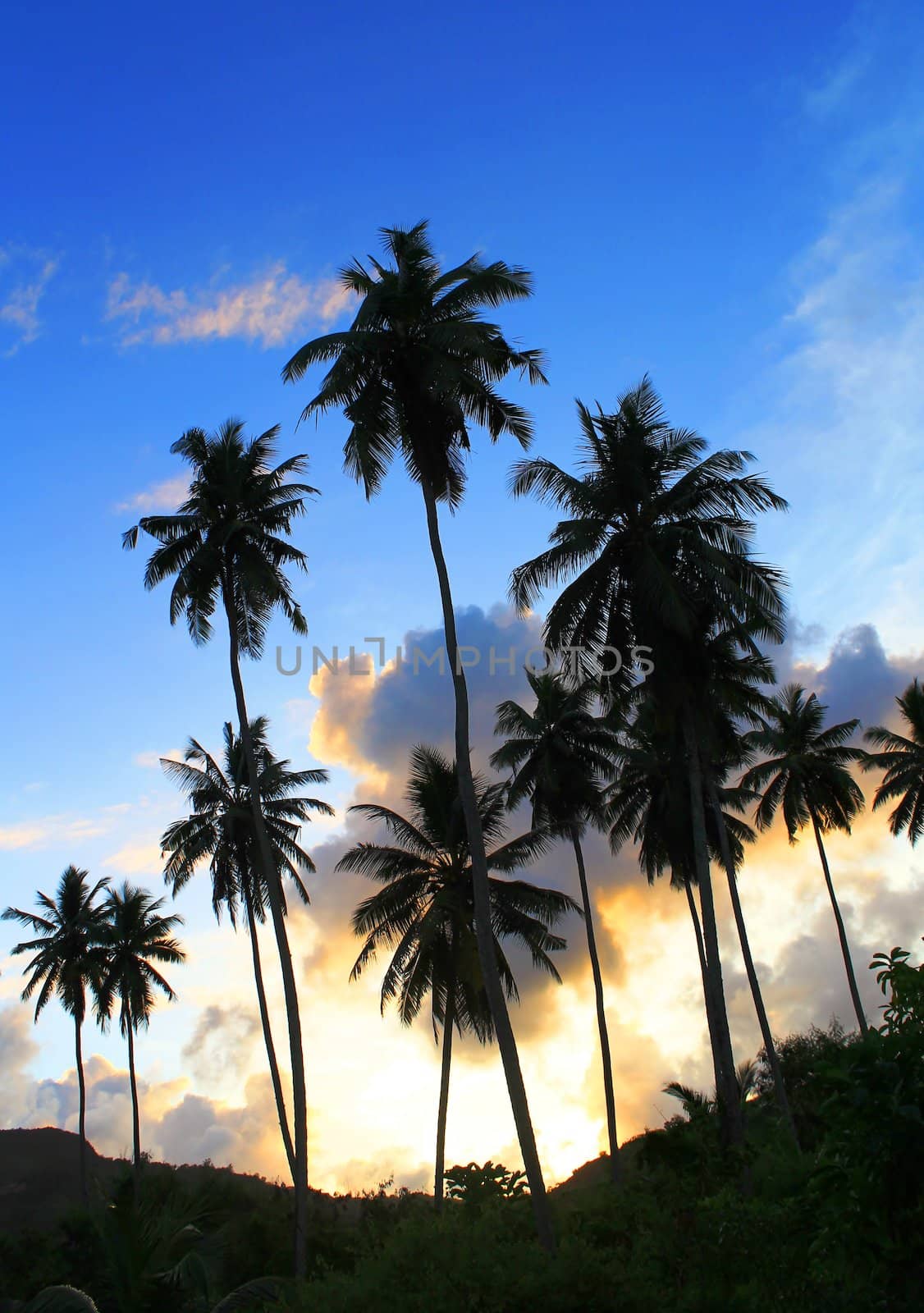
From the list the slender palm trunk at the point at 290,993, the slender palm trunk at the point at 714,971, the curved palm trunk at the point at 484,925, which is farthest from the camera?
the slender palm trunk at the point at 290,993

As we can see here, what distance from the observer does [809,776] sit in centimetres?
4222

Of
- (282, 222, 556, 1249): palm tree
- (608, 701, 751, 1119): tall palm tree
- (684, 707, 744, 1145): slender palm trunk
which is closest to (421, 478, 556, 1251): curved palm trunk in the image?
(282, 222, 556, 1249): palm tree

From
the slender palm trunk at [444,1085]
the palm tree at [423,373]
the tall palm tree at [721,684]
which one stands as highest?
the palm tree at [423,373]

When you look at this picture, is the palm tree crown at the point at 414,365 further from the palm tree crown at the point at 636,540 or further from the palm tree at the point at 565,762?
the palm tree at the point at 565,762

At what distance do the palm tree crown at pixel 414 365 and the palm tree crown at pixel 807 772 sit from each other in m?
25.5

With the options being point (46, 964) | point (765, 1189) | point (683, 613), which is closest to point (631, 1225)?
point (765, 1189)

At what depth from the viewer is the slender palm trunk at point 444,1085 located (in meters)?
29.8

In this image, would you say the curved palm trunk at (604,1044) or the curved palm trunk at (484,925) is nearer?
the curved palm trunk at (484,925)

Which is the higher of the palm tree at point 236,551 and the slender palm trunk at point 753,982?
the palm tree at point 236,551

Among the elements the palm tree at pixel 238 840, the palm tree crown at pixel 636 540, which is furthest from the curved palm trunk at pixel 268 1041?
the palm tree crown at pixel 636 540

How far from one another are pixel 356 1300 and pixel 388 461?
571 inches

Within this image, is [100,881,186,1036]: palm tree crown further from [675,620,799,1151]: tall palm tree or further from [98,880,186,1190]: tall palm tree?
[675,620,799,1151]: tall palm tree

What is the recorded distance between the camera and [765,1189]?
47.2ft

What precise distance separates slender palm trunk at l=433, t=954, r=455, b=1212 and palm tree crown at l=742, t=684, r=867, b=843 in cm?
1752
